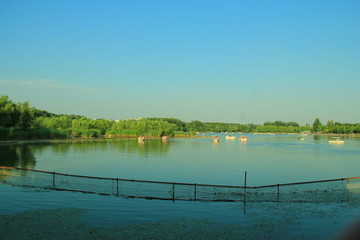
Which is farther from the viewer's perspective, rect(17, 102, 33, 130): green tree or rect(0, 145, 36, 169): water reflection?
rect(17, 102, 33, 130): green tree

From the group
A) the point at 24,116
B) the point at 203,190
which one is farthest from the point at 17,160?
the point at 24,116

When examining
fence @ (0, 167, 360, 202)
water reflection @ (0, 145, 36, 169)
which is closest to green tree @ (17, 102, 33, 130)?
water reflection @ (0, 145, 36, 169)

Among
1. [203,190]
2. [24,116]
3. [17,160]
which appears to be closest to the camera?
[203,190]

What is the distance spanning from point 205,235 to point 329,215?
11613 millimetres

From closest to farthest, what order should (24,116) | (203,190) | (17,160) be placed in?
1. (203,190)
2. (17,160)
3. (24,116)

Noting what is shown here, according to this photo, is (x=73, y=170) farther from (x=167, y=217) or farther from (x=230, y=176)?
(x=167, y=217)

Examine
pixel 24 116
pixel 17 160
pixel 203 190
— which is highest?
pixel 24 116

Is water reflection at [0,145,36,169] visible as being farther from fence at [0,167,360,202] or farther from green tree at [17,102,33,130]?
green tree at [17,102,33,130]

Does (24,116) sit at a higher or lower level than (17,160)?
higher

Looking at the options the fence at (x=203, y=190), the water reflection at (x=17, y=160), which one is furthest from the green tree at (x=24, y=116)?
the fence at (x=203, y=190)

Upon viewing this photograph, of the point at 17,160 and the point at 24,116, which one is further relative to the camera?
the point at 24,116

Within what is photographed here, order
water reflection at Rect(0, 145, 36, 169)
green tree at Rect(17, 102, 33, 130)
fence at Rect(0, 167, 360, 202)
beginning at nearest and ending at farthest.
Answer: fence at Rect(0, 167, 360, 202) → water reflection at Rect(0, 145, 36, 169) → green tree at Rect(17, 102, 33, 130)

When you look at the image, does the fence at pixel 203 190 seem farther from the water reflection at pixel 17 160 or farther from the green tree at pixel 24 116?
the green tree at pixel 24 116

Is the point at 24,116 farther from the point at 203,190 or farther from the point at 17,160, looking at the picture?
the point at 203,190
